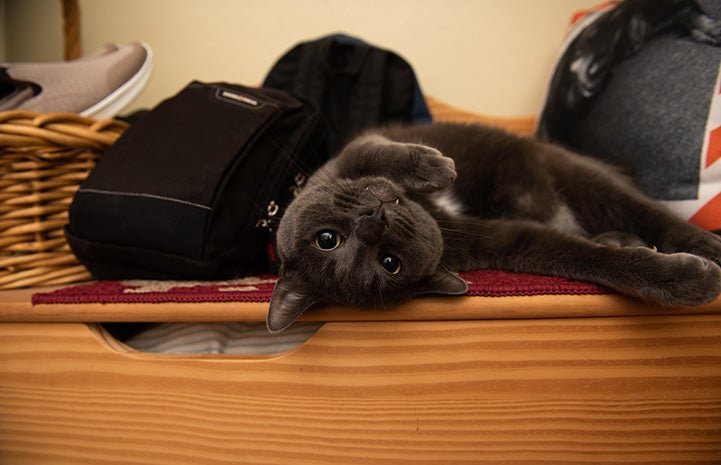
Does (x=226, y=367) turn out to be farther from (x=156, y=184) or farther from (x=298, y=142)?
(x=298, y=142)

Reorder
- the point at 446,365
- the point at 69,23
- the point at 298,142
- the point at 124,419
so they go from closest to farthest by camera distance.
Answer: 1. the point at 446,365
2. the point at 124,419
3. the point at 298,142
4. the point at 69,23

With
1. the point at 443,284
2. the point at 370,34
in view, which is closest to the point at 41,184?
the point at 443,284

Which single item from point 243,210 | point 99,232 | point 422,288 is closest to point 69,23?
point 99,232

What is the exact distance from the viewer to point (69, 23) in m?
1.65

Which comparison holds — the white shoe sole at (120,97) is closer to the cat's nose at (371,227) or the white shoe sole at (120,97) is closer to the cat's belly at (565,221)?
the cat's nose at (371,227)

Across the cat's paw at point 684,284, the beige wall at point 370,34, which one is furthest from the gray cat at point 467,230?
the beige wall at point 370,34

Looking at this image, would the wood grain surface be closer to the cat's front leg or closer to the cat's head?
the cat's head

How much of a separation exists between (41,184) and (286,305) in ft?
2.50

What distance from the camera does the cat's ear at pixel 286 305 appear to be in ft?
2.27

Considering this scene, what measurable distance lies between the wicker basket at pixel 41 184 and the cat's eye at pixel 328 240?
0.68 metres

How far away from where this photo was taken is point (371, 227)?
71 cm

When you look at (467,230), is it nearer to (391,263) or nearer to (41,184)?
(391,263)

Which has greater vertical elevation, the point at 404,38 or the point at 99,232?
the point at 404,38

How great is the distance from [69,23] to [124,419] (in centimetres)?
164
